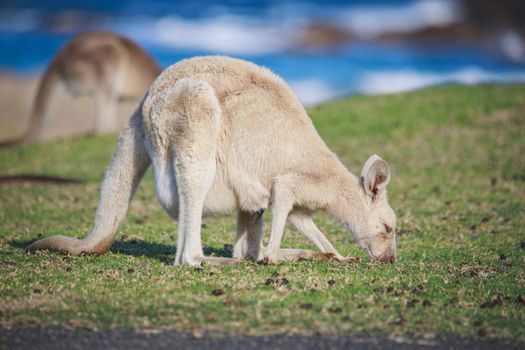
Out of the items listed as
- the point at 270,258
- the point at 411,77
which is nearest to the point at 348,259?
the point at 270,258

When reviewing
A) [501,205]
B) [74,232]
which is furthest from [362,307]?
[501,205]

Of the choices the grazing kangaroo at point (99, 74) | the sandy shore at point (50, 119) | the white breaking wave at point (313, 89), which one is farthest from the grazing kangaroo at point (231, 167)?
the white breaking wave at point (313, 89)

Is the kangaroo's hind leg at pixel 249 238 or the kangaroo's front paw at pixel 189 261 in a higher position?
the kangaroo's hind leg at pixel 249 238

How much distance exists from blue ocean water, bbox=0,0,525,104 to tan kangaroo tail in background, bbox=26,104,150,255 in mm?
28286

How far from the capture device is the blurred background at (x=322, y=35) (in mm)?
40062

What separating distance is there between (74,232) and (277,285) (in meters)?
3.74

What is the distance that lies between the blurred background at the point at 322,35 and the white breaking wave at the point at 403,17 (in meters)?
0.06

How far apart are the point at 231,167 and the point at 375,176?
1226mm

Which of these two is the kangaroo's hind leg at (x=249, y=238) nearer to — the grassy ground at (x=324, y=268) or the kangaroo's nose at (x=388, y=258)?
the grassy ground at (x=324, y=268)

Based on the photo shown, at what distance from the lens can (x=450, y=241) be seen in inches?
340

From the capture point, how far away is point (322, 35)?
47.1m

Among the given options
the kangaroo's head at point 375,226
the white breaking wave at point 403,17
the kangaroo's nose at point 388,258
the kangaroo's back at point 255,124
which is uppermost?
the white breaking wave at point 403,17

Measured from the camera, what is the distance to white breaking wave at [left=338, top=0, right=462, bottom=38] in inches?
1844

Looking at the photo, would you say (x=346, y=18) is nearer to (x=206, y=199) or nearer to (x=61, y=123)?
(x=61, y=123)
